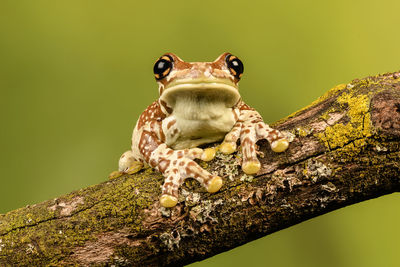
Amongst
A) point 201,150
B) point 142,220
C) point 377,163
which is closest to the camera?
point 377,163

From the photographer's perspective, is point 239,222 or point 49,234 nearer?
point 239,222

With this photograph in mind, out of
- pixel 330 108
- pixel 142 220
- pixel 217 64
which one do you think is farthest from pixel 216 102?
pixel 142 220

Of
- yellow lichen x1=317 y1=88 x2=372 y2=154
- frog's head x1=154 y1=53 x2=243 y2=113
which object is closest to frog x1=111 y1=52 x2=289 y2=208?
frog's head x1=154 y1=53 x2=243 y2=113

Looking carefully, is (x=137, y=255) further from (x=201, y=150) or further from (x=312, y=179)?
(x=312, y=179)

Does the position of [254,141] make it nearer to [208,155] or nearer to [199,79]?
[208,155]

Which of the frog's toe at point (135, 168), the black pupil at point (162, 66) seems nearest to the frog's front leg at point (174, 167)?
the frog's toe at point (135, 168)

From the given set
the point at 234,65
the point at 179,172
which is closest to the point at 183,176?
the point at 179,172

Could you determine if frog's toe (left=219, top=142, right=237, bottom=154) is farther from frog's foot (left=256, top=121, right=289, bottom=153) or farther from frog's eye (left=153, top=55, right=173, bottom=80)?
frog's eye (left=153, top=55, right=173, bottom=80)
